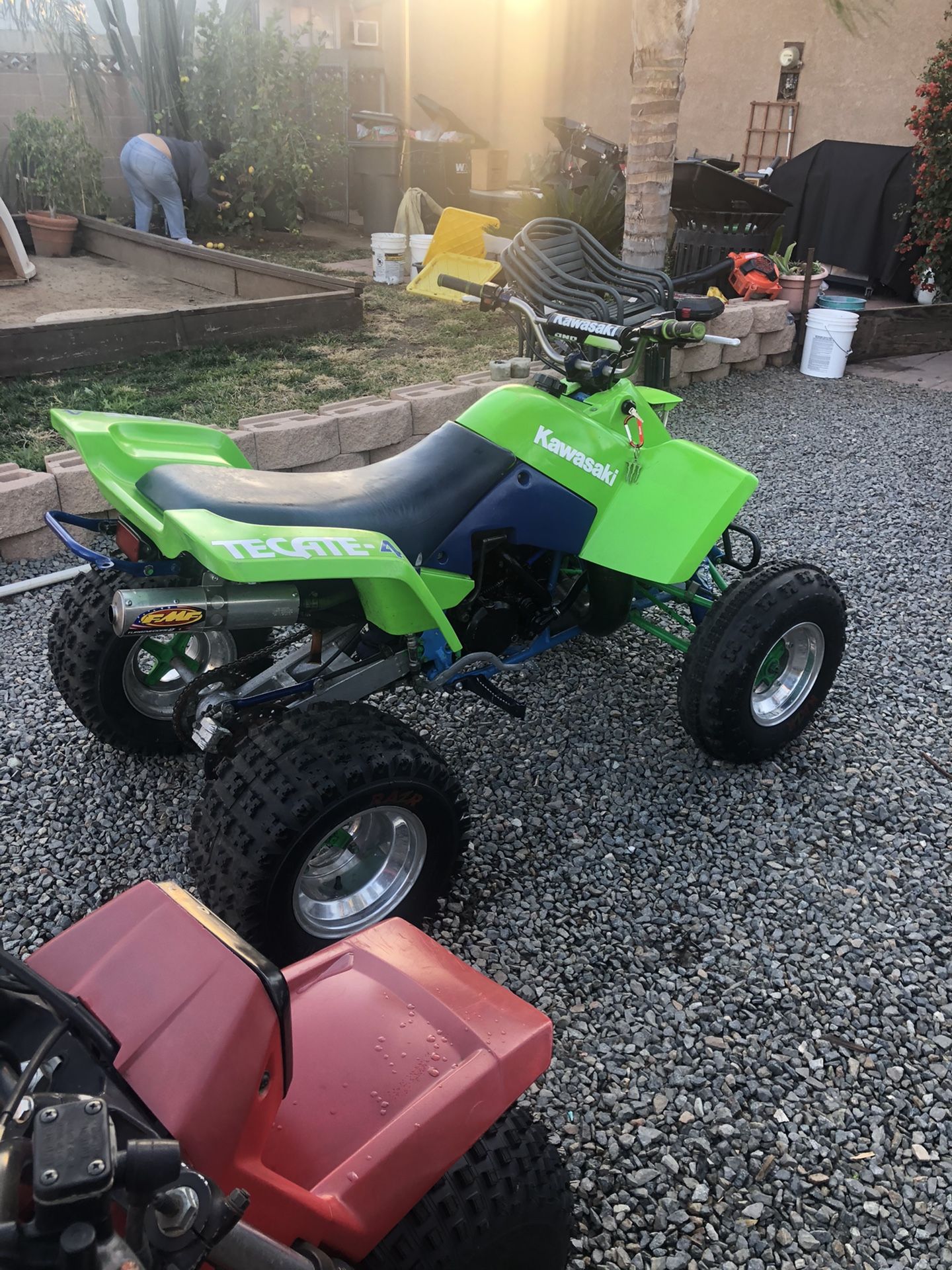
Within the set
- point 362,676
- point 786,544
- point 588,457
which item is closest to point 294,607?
point 362,676

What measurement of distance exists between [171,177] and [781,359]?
665 centimetres

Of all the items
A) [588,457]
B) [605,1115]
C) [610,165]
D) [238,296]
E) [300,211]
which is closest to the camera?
[605,1115]

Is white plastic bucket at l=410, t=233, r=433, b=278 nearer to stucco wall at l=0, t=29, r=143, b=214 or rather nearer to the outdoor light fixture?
stucco wall at l=0, t=29, r=143, b=214

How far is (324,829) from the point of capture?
200cm

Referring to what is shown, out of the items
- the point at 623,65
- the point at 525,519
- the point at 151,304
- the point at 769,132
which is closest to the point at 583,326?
the point at 525,519

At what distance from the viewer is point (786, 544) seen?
4.51 metres

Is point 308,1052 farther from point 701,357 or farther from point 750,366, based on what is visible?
point 750,366

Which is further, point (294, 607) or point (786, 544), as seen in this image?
point (786, 544)

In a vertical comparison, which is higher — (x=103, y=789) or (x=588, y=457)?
(x=588, y=457)

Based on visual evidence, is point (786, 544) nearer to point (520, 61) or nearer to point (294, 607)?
point (294, 607)

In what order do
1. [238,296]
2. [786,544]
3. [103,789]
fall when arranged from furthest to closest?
[238,296] → [786,544] → [103,789]

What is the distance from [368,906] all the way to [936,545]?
141 inches

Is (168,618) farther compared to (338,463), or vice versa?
(338,463)

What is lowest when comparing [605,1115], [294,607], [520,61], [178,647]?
[605,1115]
